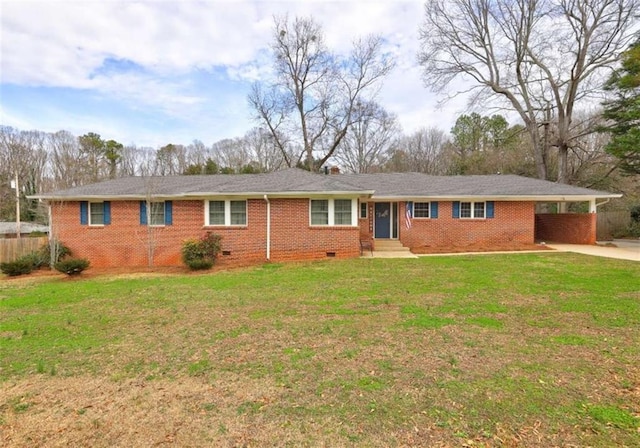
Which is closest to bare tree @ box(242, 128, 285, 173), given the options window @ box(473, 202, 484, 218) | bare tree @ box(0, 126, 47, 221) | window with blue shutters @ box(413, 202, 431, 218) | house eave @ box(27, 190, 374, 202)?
house eave @ box(27, 190, 374, 202)

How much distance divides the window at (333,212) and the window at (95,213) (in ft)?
28.0

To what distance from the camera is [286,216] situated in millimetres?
12719

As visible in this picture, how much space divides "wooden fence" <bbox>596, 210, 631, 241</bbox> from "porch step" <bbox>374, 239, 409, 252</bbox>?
44.4 ft

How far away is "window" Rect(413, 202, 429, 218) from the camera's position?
15047 millimetres

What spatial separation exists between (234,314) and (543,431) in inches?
183

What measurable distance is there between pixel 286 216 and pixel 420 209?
6325mm

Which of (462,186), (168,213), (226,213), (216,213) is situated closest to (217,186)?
(216,213)

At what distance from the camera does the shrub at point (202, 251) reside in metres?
11.3

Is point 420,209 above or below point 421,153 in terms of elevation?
below

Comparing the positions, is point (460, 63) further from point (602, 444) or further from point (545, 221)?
point (602, 444)

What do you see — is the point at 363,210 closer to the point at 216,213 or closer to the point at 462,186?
the point at 462,186

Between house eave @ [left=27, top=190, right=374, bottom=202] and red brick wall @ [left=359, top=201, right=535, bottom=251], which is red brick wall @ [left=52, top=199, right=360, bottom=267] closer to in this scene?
house eave @ [left=27, top=190, right=374, bottom=202]

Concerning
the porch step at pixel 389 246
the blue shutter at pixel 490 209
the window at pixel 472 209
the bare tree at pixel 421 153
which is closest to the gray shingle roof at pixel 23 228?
the porch step at pixel 389 246

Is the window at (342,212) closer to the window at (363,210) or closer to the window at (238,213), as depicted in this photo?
the window at (363,210)
